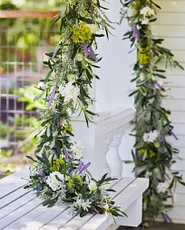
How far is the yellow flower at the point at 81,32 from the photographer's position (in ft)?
9.64

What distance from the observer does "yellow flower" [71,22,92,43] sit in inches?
116

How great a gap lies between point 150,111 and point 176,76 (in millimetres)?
383

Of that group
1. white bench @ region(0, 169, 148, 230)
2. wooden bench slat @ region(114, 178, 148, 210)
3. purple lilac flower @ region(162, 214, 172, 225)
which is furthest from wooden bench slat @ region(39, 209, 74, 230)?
purple lilac flower @ region(162, 214, 172, 225)

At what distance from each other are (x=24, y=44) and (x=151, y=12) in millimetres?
3057

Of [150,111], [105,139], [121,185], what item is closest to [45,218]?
[121,185]

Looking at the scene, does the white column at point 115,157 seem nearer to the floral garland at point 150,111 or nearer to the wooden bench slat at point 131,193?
the floral garland at point 150,111

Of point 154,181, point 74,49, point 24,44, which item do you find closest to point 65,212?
point 74,49

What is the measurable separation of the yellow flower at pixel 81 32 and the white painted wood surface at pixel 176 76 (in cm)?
188

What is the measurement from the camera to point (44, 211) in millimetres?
2750

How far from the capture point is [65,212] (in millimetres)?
2746

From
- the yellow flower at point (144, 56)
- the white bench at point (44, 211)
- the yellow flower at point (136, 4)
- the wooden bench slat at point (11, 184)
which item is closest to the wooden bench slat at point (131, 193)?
the white bench at point (44, 211)

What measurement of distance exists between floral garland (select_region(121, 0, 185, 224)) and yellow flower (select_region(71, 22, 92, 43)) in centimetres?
150

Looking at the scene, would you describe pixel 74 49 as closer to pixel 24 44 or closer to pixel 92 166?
pixel 92 166

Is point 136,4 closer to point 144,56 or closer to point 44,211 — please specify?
point 144,56
